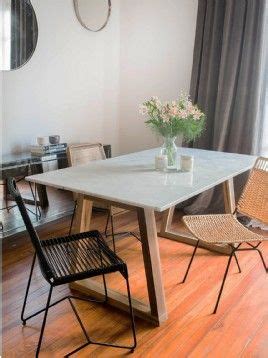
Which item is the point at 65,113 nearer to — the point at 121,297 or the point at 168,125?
the point at 168,125

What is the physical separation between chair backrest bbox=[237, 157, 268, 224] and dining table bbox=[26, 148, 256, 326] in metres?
0.12

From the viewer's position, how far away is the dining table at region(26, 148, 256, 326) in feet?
5.73

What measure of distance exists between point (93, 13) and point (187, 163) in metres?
2.36

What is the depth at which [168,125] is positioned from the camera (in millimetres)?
2271

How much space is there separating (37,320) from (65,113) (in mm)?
2218

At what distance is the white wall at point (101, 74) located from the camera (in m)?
3.21

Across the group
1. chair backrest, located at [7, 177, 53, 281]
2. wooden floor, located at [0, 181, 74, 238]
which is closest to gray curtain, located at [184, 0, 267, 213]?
wooden floor, located at [0, 181, 74, 238]

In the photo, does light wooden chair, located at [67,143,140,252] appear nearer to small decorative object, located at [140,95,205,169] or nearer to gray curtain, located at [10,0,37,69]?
small decorative object, located at [140,95,205,169]

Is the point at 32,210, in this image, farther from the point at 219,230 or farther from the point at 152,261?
the point at 219,230

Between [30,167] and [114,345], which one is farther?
[30,167]

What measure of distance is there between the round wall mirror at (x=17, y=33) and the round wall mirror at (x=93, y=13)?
25.2 inches

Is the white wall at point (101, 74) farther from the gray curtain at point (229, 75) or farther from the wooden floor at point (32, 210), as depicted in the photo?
the wooden floor at point (32, 210)

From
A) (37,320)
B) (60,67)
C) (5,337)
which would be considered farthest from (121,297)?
(60,67)

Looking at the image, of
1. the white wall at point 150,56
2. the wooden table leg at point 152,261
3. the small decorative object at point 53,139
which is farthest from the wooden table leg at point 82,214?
the white wall at point 150,56
